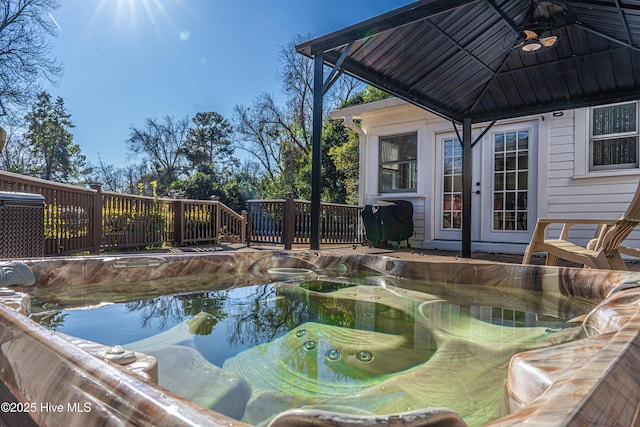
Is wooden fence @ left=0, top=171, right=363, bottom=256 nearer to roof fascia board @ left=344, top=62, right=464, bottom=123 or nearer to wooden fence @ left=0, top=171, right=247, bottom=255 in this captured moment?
wooden fence @ left=0, top=171, right=247, bottom=255

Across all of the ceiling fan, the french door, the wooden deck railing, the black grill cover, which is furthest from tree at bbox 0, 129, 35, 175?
the ceiling fan

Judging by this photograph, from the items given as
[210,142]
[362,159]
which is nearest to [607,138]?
[362,159]

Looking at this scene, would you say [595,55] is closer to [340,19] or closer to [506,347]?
[506,347]

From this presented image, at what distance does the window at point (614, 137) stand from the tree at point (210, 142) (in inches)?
715

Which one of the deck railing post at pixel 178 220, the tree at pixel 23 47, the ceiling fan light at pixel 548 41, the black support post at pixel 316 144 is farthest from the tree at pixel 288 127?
the ceiling fan light at pixel 548 41

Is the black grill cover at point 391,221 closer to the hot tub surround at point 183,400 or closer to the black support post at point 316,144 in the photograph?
the black support post at point 316,144

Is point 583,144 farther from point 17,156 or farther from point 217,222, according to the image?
point 17,156

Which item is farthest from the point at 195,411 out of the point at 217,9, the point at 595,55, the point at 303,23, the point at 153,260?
the point at 303,23

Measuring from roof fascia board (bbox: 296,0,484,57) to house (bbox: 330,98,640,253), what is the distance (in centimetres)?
276

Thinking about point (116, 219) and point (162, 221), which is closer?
point (116, 219)

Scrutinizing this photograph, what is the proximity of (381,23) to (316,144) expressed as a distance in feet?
4.17

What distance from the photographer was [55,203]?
14.9 ft

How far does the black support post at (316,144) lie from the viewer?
11.9 ft

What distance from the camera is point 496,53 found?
163 inches
